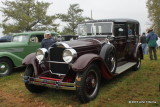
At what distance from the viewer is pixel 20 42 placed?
23.9 ft

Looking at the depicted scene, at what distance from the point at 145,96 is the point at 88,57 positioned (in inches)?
64.2

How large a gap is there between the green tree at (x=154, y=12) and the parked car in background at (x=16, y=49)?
27.8 metres

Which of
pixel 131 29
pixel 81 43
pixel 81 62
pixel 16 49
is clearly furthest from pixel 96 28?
pixel 16 49


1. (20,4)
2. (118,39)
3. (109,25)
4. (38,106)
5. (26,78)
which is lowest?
(38,106)

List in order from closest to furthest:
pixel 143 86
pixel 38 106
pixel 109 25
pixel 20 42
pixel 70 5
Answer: pixel 38 106
pixel 143 86
pixel 109 25
pixel 20 42
pixel 70 5

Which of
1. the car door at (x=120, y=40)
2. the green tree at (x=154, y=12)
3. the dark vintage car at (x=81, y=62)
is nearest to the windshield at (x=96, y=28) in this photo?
the dark vintage car at (x=81, y=62)

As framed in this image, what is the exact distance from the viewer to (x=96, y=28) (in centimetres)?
549

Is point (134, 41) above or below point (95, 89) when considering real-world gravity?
above

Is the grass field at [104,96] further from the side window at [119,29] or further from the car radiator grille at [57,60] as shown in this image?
the side window at [119,29]

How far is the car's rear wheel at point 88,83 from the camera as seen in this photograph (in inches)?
134

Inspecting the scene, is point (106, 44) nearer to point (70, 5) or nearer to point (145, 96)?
point (145, 96)

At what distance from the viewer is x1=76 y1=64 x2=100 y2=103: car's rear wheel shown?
341cm

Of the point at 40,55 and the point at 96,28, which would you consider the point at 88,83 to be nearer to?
the point at 40,55

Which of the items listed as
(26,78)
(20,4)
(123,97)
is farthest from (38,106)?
(20,4)
